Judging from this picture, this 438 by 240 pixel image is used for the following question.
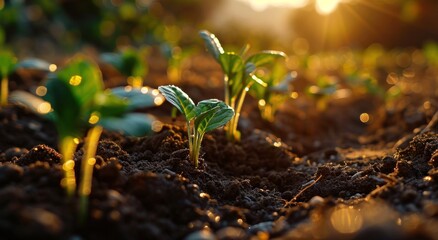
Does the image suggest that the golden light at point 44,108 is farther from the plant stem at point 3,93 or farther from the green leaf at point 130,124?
the plant stem at point 3,93

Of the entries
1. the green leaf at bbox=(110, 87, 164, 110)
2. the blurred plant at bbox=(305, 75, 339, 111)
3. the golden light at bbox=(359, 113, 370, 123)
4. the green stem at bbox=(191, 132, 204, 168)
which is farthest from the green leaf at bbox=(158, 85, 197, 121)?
the golden light at bbox=(359, 113, 370, 123)

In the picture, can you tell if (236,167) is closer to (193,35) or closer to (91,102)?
(91,102)

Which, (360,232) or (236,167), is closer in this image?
(360,232)

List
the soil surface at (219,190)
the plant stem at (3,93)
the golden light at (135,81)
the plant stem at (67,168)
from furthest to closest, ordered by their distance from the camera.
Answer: the golden light at (135,81) < the plant stem at (3,93) < the plant stem at (67,168) < the soil surface at (219,190)

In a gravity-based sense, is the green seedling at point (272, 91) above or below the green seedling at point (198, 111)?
→ above

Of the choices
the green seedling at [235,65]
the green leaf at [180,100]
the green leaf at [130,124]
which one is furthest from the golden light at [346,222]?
the green seedling at [235,65]

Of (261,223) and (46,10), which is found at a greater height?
(46,10)

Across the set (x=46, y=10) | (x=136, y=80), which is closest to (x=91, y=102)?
(x=136, y=80)
